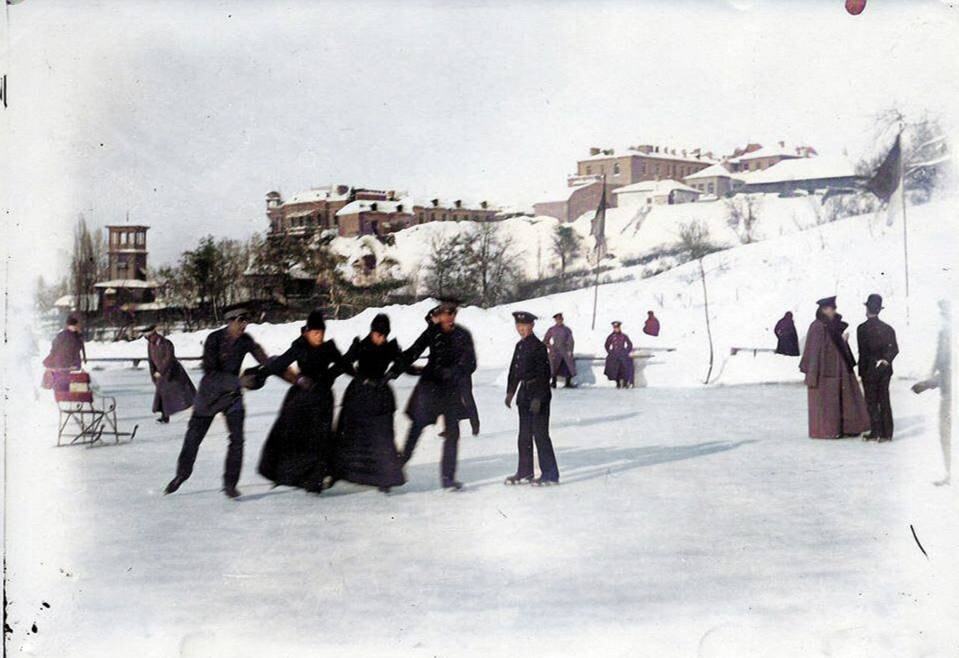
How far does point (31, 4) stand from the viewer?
522 centimetres

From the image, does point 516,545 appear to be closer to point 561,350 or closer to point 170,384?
point 561,350

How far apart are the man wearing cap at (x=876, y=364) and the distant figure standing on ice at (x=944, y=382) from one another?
0.21 metres

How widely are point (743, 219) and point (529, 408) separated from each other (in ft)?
6.13

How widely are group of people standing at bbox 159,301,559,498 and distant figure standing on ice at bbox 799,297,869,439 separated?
1.76 metres

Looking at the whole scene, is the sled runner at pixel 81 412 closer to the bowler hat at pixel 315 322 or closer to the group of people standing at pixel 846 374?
the bowler hat at pixel 315 322

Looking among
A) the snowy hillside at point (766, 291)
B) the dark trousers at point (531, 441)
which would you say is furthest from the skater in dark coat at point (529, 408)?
the snowy hillside at point (766, 291)

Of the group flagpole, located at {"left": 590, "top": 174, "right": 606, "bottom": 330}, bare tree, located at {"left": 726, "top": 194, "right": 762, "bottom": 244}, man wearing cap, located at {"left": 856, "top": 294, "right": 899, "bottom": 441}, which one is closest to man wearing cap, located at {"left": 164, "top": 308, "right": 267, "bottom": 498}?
flagpole, located at {"left": 590, "top": 174, "right": 606, "bottom": 330}

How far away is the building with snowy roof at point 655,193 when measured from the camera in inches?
216

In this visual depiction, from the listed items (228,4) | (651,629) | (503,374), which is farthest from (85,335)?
(651,629)

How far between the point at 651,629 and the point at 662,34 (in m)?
3.42

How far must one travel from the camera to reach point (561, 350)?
5562 mm

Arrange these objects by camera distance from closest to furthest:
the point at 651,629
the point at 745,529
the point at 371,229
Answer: the point at 651,629 < the point at 745,529 < the point at 371,229

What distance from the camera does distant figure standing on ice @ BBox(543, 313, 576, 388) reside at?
5539mm

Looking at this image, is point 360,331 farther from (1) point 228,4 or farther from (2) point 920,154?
(2) point 920,154
